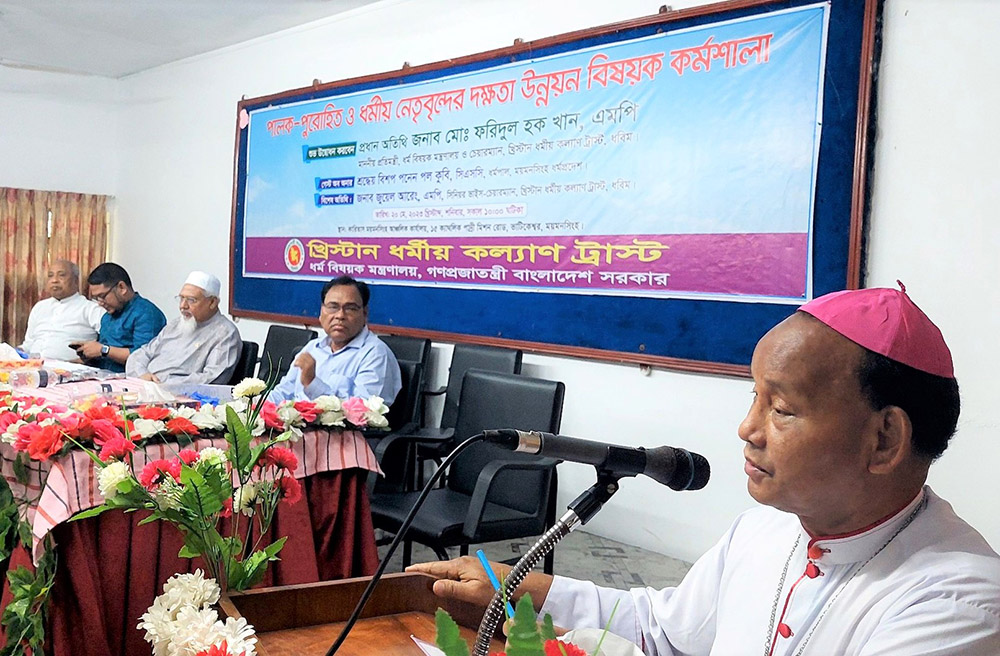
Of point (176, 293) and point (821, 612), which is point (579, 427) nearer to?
point (821, 612)

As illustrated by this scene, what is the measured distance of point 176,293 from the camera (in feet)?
25.0

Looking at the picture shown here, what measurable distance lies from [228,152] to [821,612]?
6508 mm

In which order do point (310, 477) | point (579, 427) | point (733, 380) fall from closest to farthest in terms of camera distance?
point (310, 477) < point (733, 380) < point (579, 427)

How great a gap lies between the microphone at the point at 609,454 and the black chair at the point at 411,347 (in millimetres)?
3841

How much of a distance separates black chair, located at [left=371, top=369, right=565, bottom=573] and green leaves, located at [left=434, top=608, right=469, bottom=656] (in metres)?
2.26

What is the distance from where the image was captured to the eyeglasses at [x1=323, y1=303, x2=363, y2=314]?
414cm

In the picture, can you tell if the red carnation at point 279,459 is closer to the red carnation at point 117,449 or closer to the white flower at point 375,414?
the red carnation at point 117,449

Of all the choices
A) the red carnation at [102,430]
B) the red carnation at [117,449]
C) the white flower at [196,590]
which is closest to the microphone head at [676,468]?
the white flower at [196,590]

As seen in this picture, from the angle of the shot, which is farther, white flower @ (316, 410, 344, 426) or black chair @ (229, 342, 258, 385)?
black chair @ (229, 342, 258, 385)

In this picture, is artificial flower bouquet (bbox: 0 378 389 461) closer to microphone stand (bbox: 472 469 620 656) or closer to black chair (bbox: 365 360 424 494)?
black chair (bbox: 365 360 424 494)

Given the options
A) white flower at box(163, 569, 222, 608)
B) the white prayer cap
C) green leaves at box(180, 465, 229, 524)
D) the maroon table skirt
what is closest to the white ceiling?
the white prayer cap

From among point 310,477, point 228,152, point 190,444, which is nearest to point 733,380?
point 310,477

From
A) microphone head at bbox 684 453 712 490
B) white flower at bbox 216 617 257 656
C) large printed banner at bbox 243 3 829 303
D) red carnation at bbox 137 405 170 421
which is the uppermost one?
large printed banner at bbox 243 3 829 303

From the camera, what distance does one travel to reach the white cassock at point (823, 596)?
1030 mm
